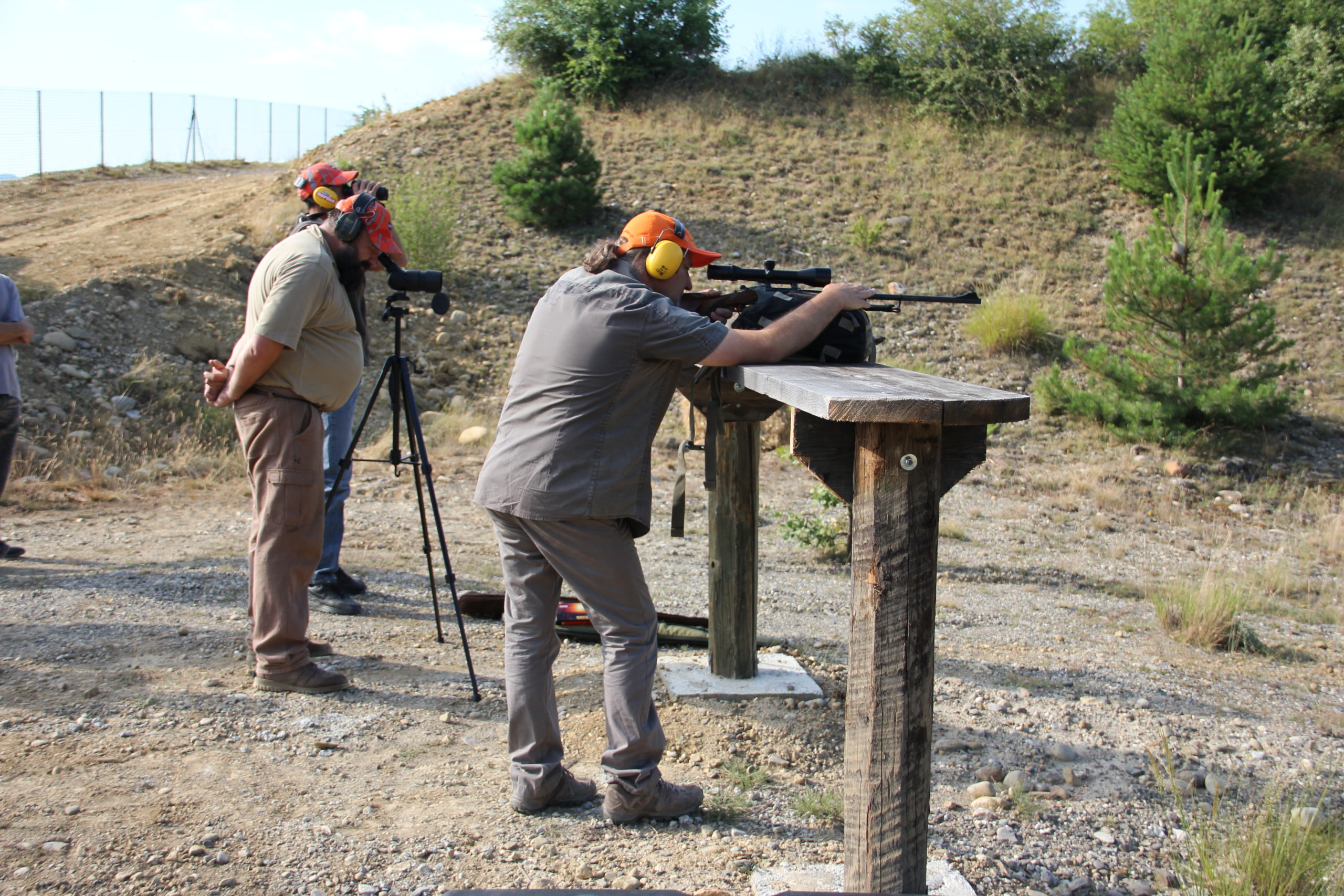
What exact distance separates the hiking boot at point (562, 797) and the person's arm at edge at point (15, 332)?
4295 millimetres

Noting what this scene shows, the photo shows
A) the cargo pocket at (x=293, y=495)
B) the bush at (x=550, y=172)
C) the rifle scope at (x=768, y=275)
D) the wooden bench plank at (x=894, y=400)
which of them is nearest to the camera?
the wooden bench plank at (x=894, y=400)

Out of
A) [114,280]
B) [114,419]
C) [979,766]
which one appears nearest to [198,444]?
[114,419]

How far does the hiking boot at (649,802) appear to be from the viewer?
286cm

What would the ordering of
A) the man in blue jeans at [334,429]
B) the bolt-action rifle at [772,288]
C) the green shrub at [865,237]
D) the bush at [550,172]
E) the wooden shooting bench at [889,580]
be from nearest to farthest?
the wooden shooting bench at [889,580]
the bolt-action rifle at [772,288]
the man in blue jeans at [334,429]
the green shrub at [865,237]
the bush at [550,172]

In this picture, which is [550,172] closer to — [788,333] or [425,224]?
[425,224]

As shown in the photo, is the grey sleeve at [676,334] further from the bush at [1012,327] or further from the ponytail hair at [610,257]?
the bush at [1012,327]

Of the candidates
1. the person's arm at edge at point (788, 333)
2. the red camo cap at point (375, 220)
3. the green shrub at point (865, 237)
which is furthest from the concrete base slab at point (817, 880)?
the green shrub at point (865, 237)

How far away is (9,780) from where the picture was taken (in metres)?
2.96

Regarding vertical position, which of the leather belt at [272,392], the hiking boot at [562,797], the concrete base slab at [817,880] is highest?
the leather belt at [272,392]

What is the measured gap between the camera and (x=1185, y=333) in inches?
405

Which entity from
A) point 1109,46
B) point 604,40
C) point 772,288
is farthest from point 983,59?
point 772,288

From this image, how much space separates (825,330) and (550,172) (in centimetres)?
1393

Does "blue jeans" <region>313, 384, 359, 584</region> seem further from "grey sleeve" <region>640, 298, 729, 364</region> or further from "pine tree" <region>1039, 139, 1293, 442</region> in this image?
"pine tree" <region>1039, 139, 1293, 442</region>

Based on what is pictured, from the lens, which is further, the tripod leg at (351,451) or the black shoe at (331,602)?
the black shoe at (331,602)
